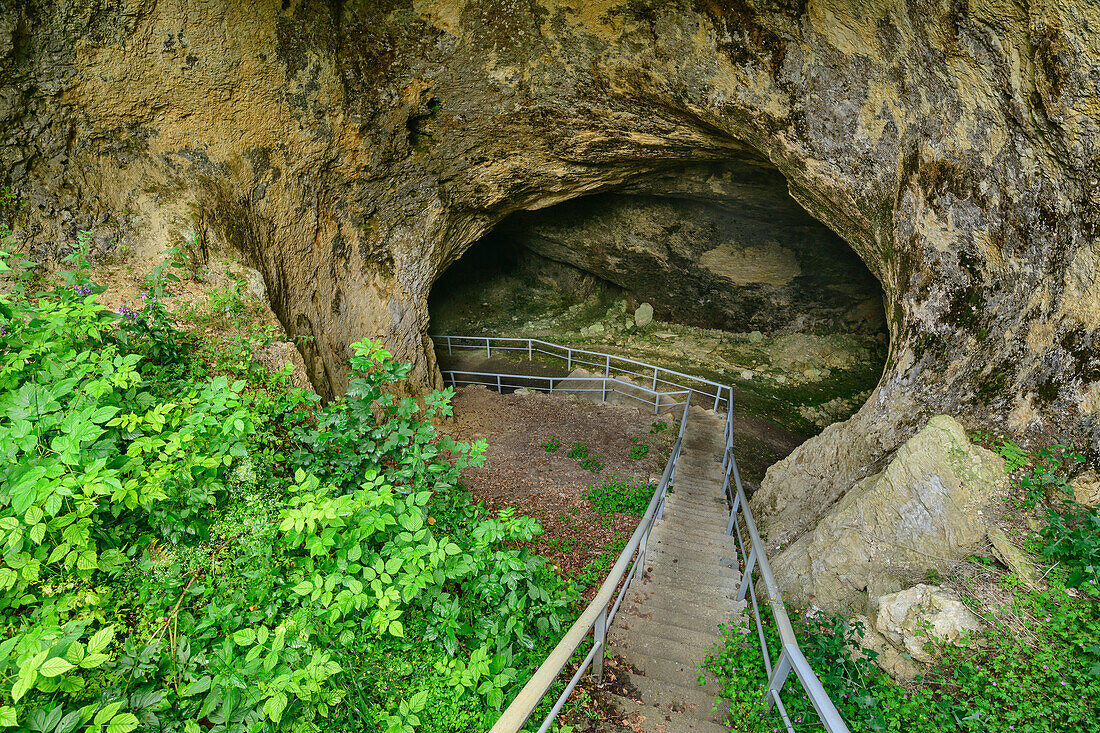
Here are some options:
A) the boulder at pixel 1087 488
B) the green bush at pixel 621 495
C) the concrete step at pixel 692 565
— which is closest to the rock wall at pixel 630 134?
the boulder at pixel 1087 488

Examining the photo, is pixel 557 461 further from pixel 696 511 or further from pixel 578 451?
pixel 696 511

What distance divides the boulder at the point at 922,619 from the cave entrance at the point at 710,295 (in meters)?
6.82

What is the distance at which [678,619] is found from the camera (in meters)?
4.31

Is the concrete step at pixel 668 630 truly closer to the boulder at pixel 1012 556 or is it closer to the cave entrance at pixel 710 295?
the boulder at pixel 1012 556

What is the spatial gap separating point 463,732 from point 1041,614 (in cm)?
408

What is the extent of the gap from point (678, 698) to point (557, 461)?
5327 millimetres

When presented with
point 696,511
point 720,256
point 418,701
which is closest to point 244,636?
point 418,701

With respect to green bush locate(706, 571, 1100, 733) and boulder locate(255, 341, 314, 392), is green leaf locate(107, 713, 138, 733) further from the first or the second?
boulder locate(255, 341, 314, 392)

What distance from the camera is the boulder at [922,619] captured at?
3.66 meters

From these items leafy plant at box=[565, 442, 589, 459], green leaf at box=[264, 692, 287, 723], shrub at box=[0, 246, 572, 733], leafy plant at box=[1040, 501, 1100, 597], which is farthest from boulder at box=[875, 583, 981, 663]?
leafy plant at box=[565, 442, 589, 459]

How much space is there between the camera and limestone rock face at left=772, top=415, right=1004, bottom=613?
4461 millimetres

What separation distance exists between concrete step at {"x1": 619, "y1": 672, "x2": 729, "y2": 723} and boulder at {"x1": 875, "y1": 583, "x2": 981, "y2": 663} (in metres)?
1.53

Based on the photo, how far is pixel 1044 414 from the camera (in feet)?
15.3

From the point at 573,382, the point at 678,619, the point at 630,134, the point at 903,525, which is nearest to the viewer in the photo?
the point at 678,619
